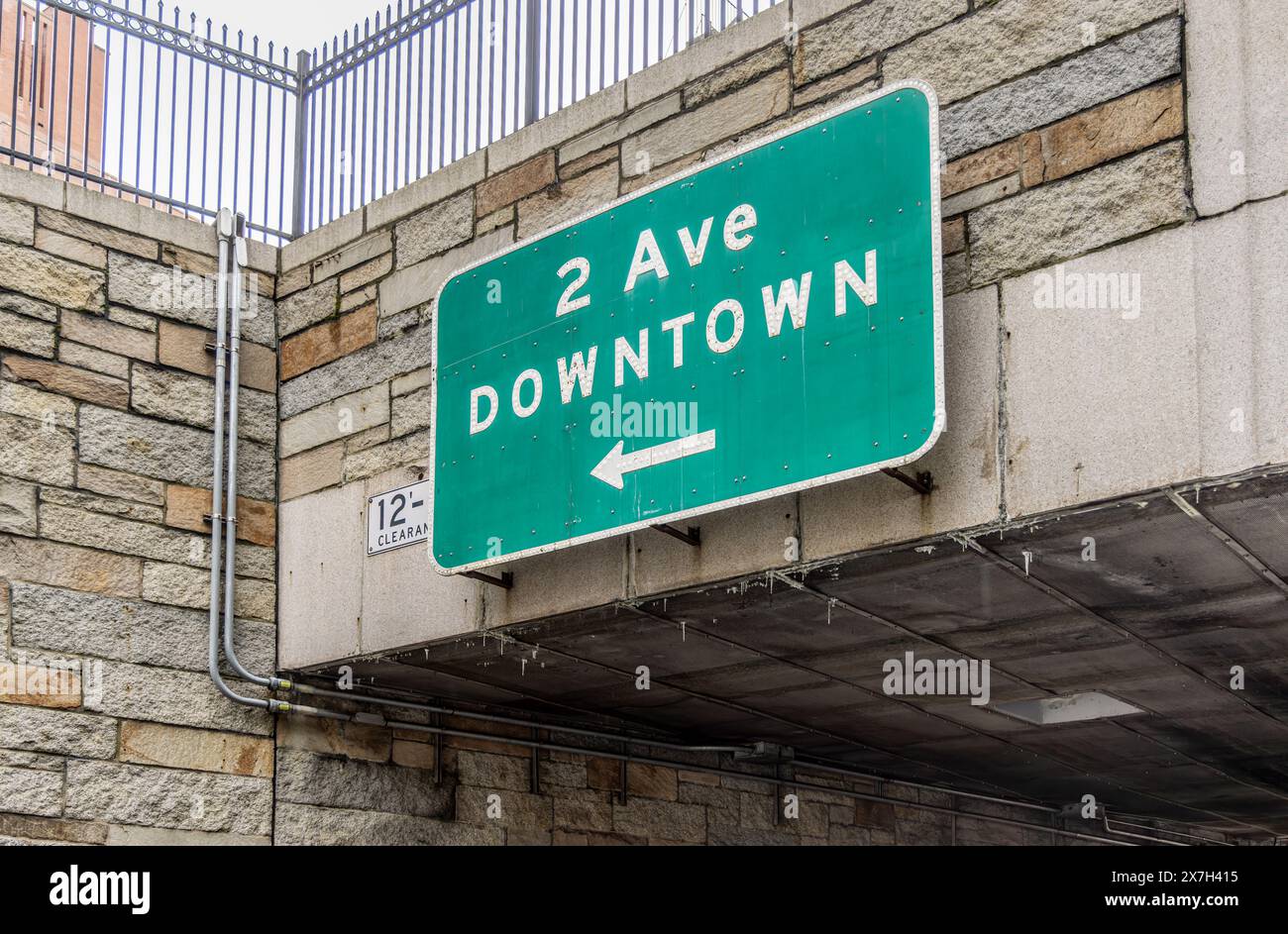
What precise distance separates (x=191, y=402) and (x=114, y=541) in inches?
34.9

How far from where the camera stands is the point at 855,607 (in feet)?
22.5

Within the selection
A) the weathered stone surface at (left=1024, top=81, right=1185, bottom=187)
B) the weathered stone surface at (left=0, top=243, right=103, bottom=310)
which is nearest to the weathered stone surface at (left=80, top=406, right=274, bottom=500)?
the weathered stone surface at (left=0, top=243, right=103, bottom=310)

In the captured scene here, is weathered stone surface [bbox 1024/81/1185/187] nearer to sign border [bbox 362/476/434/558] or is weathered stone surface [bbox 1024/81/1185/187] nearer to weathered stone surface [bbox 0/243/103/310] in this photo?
sign border [bbox 362/476/434/558]

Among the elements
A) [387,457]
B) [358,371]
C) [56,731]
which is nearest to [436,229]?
[358,371]

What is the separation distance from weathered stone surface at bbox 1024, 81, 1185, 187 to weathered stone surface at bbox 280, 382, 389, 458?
12.1 feet

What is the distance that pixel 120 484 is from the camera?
8062mm

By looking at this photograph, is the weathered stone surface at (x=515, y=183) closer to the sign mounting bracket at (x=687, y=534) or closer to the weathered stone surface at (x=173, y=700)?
the sign mounting bracket at (x=687, y=534)

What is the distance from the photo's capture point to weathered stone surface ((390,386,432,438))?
7988 mm

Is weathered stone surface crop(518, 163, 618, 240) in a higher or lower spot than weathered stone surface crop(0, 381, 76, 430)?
higher

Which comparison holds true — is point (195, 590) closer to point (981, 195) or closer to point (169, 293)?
point (169, 293)

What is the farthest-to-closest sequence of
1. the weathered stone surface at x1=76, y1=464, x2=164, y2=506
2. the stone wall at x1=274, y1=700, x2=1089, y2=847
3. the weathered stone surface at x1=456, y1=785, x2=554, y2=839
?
the weathered stone surface at x1=456, y1=785, x2=554, y2=839 → the stone wall at x1=274, y1=700, x2=1089, y2=847 → the weathered stone surface at x1=76, y1=464, x2=164, y2=506

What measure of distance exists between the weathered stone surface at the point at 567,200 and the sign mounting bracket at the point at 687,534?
5.20 ft

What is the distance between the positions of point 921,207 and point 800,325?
65 cm

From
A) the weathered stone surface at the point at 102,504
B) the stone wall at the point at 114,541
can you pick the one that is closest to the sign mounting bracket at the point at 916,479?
the stone wall at the point at 114,541
